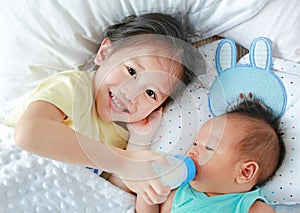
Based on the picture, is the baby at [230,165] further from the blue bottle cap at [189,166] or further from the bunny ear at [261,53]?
the bunny ear at [261,53]

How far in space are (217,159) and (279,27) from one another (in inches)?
12.3

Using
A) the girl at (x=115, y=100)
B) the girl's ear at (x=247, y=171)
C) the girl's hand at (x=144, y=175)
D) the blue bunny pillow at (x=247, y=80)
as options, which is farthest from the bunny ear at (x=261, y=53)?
the girl's hand at (x=144, y=175)

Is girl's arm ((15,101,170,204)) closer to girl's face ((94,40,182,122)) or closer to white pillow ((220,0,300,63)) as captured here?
girl's face ((94,40,182,122))

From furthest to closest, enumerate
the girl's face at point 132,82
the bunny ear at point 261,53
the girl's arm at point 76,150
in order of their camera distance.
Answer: the bunny ear at point 261,53
the girl's face at point 132,82
the girl's arm at point 76,150

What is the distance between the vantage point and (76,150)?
42.2 inches

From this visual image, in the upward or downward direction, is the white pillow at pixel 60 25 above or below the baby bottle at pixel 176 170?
above

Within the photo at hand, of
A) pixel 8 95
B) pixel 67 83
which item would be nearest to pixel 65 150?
pixel 67 83

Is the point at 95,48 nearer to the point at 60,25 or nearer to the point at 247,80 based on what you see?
the point at 60,25

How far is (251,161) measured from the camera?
1.17 metres

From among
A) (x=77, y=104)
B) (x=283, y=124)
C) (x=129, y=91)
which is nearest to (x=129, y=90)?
(x=129, y=91)

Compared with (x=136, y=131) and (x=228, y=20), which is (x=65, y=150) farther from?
(x=228, y=20)

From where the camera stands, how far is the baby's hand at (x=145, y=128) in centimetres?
125

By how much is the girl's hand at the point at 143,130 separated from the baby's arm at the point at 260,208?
0.83ft

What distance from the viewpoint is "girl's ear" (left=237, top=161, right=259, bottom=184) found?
1171mm
